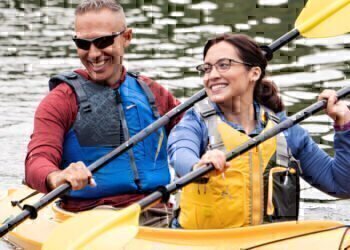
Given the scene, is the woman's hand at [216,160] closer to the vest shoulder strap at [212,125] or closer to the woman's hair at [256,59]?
the vest shoulder strap at [212,125]

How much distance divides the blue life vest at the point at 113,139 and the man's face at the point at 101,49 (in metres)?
0.09

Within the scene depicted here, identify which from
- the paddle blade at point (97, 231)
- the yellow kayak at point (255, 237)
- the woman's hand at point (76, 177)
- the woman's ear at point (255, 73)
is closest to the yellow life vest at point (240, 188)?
the yellow kayak at point (255, 237)

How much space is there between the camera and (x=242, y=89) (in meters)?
4.29

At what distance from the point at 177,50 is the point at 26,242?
6.74m

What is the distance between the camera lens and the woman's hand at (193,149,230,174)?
391cm

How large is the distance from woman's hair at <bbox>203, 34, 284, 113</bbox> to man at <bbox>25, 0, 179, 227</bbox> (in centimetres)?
69

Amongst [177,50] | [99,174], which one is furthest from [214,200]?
[177,50]

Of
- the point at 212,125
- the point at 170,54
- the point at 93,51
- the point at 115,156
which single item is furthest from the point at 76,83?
the point at 170,54

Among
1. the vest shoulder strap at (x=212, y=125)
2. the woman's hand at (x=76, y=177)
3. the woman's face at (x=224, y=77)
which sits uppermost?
the woman's face at (x=224, y=77)

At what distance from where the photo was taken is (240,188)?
419 centimetres

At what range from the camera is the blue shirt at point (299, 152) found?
418 cm

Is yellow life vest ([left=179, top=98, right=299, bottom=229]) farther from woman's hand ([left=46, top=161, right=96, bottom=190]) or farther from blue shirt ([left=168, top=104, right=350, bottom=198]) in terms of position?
woman's hand ([left=46, top=161, right=96, bottom=190])

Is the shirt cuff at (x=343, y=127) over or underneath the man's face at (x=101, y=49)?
underneath

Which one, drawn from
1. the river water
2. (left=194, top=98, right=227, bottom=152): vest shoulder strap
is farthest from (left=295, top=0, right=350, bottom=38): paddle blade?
the river water
